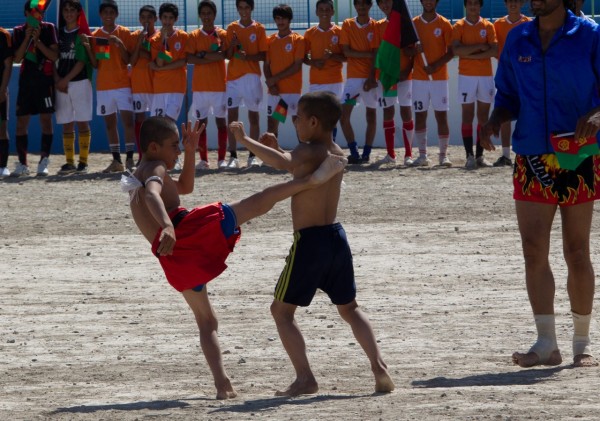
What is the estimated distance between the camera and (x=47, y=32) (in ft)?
55.0

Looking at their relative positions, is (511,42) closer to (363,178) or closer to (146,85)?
(363,178)

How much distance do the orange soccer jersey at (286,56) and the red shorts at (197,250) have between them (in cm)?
1084

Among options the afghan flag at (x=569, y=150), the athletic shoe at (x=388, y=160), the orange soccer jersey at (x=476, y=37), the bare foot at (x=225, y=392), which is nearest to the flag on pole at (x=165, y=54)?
the athletic shoe at (x=388, y=160)

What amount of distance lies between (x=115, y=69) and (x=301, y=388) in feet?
38.7

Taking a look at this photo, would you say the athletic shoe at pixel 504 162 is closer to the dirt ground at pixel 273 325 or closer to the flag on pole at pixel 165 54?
the dirt ground at pixel 273 325

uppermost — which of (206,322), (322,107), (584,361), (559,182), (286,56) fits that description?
(322,107)

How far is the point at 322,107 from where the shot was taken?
640 cm

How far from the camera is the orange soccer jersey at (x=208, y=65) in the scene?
1722cm

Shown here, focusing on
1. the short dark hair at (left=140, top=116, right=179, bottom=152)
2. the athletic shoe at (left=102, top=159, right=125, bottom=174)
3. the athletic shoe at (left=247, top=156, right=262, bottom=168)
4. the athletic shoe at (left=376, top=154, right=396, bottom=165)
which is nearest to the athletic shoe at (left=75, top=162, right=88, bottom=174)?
the athletic shoe at (left=102, top=159, right=125, bottom=174)

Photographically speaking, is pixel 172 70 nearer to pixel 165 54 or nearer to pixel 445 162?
pixel 165 54

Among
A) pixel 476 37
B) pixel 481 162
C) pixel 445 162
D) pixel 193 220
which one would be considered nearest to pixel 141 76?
pixel 445 162

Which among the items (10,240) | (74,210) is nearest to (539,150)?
(10,240)

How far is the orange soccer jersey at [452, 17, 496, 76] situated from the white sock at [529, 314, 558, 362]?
10051mm

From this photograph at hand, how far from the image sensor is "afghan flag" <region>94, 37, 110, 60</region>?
16966 millimetres
